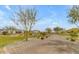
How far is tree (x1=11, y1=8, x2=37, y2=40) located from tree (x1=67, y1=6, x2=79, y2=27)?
0.94 ft

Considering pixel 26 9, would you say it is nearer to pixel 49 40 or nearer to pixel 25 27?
pixel 25 27

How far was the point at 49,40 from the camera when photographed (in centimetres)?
167

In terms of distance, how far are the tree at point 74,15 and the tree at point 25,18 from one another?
29cm

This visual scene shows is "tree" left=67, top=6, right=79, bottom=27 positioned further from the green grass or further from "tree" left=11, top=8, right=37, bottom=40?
the green grass

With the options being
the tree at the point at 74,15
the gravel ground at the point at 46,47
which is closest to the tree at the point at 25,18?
the gravel ground at the point at 46,47

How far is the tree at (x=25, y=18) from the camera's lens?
1.68 meters

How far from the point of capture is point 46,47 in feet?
5.48

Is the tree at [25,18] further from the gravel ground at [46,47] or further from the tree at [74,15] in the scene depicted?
the tree at [74,15]

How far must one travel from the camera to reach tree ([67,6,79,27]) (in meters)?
1.67

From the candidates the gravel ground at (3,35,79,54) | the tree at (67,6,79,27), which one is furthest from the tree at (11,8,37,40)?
the tree at (67,6,79,27)

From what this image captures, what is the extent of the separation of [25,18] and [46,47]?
29 cm
